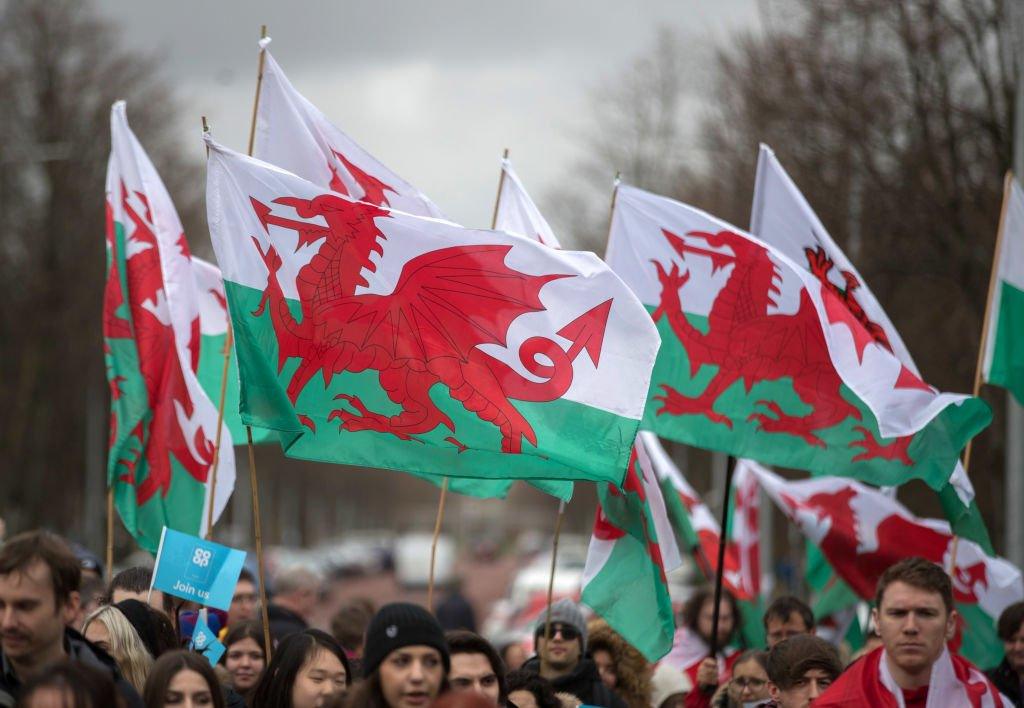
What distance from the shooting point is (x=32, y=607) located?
5664mm

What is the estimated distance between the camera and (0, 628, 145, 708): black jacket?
565 cm

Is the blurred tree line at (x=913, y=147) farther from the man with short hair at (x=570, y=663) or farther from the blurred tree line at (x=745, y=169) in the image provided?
the man with short hair at (x=570, y=663)

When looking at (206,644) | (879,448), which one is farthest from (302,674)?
(879,448)

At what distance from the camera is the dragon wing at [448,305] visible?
853 centimetres

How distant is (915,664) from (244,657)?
353 centimetres

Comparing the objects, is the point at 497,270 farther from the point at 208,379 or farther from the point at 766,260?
the point at 208,379

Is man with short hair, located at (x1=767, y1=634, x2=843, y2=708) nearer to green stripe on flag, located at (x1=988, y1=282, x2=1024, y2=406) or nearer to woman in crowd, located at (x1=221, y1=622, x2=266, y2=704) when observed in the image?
woman in crowd, located at (x1=221, y1=622, x2=266, y2=704)

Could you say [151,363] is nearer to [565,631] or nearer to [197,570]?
[197,570]

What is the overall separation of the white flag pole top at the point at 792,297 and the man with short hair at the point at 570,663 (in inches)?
72.5

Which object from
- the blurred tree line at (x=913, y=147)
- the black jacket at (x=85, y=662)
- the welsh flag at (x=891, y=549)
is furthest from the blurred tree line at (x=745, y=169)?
the black jacket at (x=85, y=662)

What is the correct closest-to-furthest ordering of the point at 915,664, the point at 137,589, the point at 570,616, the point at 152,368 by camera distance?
the point at 915,664, the point at 137,589, the point at 570,616, the point at 152,368

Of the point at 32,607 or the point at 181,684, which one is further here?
the point at 181,684

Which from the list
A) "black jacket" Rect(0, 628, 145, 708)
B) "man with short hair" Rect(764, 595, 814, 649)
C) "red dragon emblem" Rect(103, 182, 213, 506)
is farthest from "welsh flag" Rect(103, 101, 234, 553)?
"black jacket" Rect(0, 628, 145, 708)

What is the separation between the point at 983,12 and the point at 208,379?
1218cm
